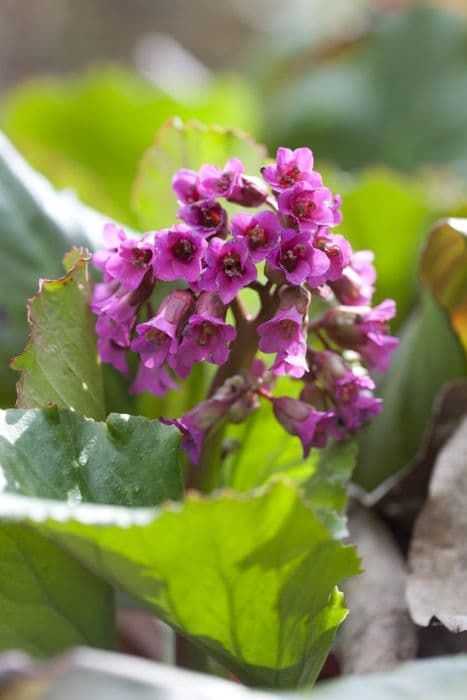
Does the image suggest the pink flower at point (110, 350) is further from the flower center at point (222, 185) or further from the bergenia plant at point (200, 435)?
the flower center at point (222, 185)

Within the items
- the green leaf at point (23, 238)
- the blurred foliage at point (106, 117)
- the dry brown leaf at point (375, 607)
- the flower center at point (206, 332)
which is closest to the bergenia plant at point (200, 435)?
the flower center at point (206, 332)

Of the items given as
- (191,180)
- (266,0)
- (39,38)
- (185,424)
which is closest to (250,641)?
(185,424)

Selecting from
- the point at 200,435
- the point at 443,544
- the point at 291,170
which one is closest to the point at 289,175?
the point at 291,170

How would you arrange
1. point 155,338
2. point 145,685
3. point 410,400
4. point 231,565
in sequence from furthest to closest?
point 410,400 → point 155,338 → point 231,565 → point 145,685

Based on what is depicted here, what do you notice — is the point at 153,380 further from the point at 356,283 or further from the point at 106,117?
the point at 106,117

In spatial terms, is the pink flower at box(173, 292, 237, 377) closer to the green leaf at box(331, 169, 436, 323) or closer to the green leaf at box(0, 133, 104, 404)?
the green leaf at box(0, 133, 104, 404)

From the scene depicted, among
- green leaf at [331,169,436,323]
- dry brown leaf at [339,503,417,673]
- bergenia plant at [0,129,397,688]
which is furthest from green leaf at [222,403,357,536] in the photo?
green leaf at [331,169,436,323]

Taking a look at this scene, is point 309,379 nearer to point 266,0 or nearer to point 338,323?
point 338,323
